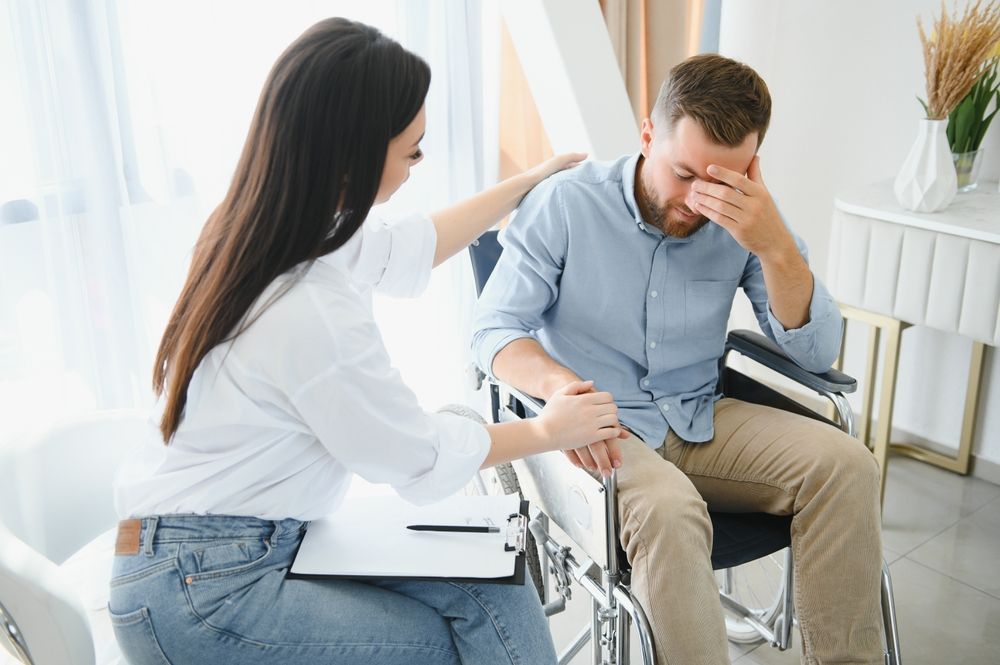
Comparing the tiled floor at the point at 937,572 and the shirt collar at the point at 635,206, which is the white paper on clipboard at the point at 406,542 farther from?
the tiled floor at the point at 937,572

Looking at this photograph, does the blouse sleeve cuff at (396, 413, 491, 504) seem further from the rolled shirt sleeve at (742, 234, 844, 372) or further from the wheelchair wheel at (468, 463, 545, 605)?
the rolled shirt sleeve at (742, 234, 844, 372)

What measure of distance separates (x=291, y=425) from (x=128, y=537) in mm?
265

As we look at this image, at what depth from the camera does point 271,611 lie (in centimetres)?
119

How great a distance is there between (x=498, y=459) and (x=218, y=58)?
49.8 inches

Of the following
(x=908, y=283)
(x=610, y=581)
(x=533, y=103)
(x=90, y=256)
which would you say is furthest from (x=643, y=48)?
(x=610, y=581)

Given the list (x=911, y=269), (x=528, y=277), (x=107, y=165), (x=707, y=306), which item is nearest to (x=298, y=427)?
(x=528, y=277)

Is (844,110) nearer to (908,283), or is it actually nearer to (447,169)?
(908,283)

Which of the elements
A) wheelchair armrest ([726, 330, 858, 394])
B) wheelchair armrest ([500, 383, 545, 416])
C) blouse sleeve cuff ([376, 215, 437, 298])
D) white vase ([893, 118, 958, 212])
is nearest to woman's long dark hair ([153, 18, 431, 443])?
blouse sleeve cuff ([376, 215, 437, 298])

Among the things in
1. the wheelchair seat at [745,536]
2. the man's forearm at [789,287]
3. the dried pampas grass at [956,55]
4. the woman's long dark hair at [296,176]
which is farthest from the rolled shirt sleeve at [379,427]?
the dried pampas grass at [956,55]

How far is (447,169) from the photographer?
2.56 m

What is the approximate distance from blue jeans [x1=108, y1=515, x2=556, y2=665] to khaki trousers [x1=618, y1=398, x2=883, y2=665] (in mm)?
212

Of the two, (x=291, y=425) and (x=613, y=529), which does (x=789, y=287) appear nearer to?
(x=613, y=529)

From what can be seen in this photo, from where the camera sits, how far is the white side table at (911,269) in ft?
6.70

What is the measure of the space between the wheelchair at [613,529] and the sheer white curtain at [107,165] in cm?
74
